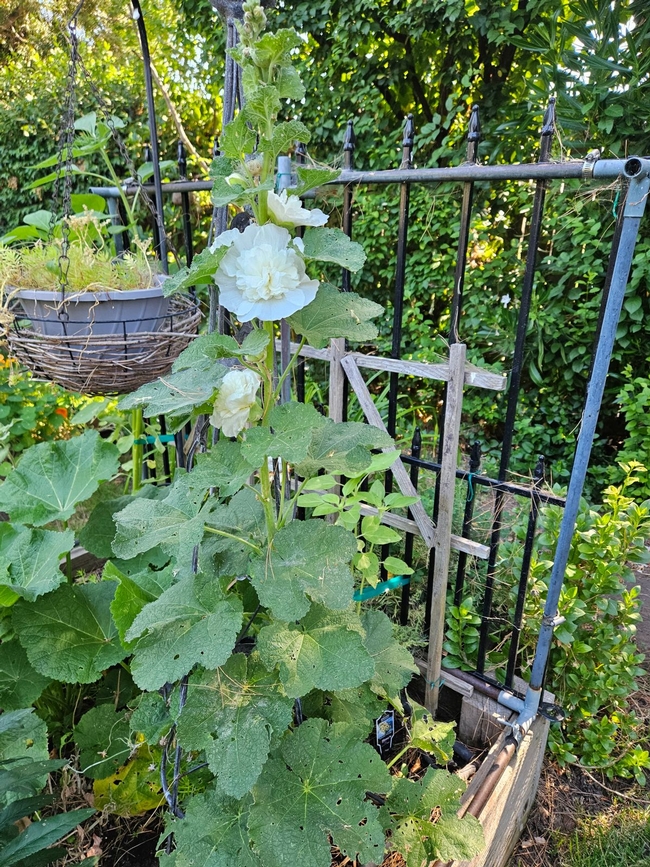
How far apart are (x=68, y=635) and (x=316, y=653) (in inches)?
29.4

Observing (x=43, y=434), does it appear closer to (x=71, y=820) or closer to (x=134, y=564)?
(x=134, y=564)

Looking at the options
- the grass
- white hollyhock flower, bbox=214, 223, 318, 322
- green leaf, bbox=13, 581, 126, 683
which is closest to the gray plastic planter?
white hollyhock flower, bbox=214, 223, 318, 322

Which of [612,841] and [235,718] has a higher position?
[235,718]

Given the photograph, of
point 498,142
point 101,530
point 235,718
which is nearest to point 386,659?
point 235,718

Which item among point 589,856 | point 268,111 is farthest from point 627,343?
point 268,111

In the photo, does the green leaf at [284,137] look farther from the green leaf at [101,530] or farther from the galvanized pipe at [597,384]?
the green leaf at [101,530]

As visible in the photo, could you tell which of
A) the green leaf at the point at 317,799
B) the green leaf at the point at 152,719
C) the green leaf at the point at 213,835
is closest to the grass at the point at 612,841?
the green leaf at the point at 317,799

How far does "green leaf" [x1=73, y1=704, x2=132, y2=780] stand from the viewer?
51.5 inches

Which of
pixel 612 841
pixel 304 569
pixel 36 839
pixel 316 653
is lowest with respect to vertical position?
pixel 612 841

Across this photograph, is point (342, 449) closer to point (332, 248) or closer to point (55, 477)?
point (332, 248)

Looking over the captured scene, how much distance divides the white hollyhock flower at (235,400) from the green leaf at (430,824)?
832mm

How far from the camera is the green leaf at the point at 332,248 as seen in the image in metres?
0.72

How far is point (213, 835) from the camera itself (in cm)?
Result: 90

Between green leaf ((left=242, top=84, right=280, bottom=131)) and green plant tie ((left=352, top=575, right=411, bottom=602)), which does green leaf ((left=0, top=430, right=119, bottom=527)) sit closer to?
green plant tie ((left=352, top=575, right=411, bottom=602))
